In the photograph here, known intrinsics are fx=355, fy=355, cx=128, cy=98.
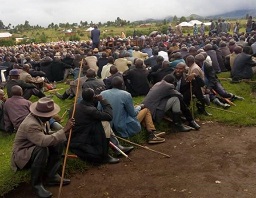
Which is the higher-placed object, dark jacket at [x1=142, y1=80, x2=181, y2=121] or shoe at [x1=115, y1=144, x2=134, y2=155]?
dark jacket at [x1=142, y1=80, x2=181, y2=121]

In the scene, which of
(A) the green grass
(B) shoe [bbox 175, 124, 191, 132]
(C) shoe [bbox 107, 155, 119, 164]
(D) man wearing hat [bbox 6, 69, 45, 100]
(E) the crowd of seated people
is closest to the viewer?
(A) the green grass

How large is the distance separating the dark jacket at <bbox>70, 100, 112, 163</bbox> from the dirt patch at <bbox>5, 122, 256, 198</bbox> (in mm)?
395

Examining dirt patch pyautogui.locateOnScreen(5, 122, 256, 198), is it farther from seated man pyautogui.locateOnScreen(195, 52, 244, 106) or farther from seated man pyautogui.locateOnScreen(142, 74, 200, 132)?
seated man pyautogui.locateOnScreen(195, 52, 244, 106)

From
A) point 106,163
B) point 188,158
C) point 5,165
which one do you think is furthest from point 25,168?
point 188,158

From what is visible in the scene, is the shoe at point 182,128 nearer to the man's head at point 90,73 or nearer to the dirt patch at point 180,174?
the dirt patch at point 180,174

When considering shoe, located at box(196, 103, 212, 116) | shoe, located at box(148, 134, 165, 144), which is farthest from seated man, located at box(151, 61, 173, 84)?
shoe, located at box(148, 134, 165, 144)

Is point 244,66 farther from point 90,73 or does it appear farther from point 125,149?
point 125,149

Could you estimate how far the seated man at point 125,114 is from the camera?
29.3 feet

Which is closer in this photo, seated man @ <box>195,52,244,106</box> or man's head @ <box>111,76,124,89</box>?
man's head @ <box>111,76,124,89</box>

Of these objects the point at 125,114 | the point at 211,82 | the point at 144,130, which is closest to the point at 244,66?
the point at 211,82

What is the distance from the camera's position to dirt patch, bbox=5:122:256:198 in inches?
266

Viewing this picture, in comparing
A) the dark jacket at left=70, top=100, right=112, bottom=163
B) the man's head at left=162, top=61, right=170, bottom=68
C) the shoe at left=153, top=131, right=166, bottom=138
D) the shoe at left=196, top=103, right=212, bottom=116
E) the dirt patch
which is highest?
the man's head at left=162, top=61, right=170, bottom=68

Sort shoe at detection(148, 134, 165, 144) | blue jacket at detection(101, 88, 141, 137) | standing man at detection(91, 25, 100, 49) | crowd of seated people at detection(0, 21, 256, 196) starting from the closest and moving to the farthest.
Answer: crowd of seated people at detection(0, 21, 256, 196), blue jacket at detection(101, 88, 141, 137), shoe at detection(148, 134, 165, 144), standing man at detection(91, 25, 100, 49)

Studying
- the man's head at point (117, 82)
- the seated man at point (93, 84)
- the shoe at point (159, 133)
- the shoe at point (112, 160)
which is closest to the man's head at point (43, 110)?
the shoe at point (112, 160)
